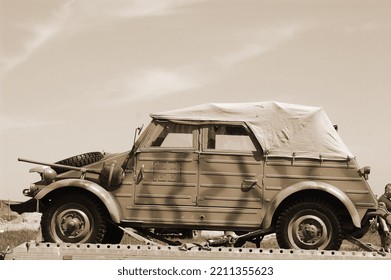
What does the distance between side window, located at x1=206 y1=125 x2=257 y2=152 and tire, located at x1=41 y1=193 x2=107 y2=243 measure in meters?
1.67

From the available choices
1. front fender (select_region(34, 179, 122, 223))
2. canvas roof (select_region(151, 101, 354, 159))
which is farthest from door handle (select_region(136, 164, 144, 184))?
canvas roof (select_region(151, 101, 354, 159))

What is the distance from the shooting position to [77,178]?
8.47 meters

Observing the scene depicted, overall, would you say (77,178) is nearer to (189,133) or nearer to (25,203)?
(25,203)

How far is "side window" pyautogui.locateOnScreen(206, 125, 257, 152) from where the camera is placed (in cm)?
830

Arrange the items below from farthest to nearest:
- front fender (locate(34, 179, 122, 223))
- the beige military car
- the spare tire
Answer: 1. the spare tire
2. front fender (locate(34, 179, 122, 223))
3. the beige military car

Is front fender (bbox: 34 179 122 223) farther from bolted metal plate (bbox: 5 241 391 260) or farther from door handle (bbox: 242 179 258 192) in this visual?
door handle (bbox: 242 179 258 192)

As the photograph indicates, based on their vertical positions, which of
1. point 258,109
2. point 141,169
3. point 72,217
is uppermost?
point 258,109

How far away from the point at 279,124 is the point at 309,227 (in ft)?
4.53

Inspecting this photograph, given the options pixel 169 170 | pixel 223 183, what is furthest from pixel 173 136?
pixel 223 183

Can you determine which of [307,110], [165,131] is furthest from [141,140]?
[307,110]

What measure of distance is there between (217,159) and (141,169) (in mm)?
981

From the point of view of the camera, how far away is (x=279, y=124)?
8.45 m

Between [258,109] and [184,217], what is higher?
[258,109]

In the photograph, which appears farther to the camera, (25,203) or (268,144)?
(25,203)
